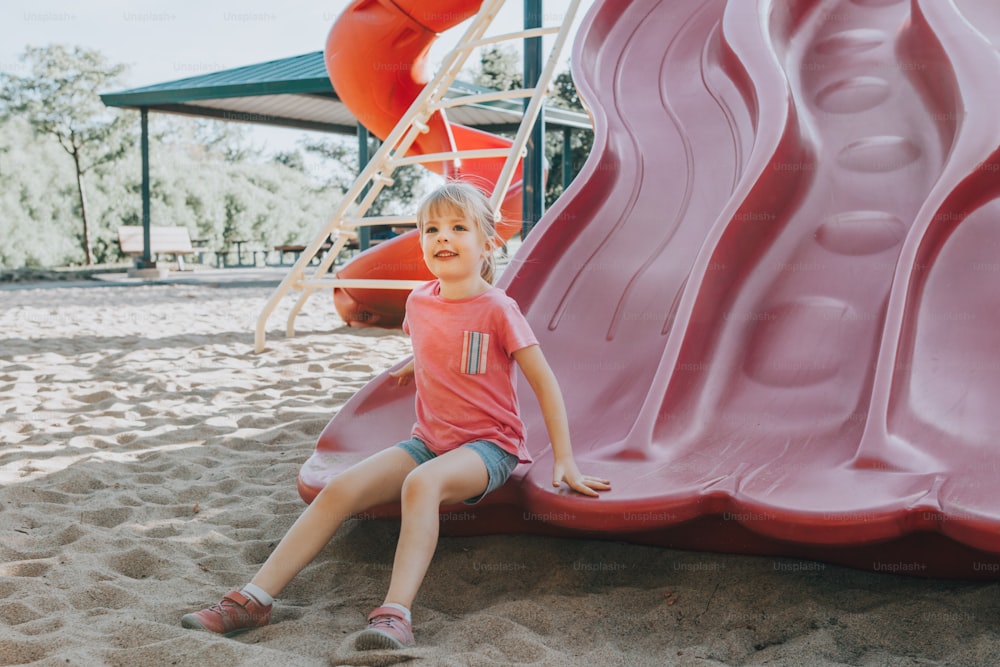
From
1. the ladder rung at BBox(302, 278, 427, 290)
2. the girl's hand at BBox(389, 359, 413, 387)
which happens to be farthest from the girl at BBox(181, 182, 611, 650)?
the ladder rung at BBox(302, 278, 427, 290)

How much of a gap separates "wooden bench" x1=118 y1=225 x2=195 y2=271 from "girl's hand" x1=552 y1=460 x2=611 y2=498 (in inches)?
542

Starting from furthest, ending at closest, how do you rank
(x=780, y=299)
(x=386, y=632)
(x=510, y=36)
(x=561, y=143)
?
(x=561, y=143)
(x=510, y=36)
(x=780, y=299)
(x=386, y=632)

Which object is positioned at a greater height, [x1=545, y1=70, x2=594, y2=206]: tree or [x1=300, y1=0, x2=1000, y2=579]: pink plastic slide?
[x1=545, y1=70, x2=594, y2=206]: tree

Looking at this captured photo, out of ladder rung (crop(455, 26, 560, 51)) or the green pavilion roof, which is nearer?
ladder rung (crop(455, 26, 560, 51))

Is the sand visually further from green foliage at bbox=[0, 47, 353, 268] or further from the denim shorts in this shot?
green foliage at bbox=[0, 47, 353, 268]

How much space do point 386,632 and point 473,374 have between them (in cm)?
59

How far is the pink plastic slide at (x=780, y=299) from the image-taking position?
69.8 inches

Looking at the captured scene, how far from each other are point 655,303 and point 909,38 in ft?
3.95

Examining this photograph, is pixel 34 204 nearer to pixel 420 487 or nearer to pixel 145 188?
pixel 145 188

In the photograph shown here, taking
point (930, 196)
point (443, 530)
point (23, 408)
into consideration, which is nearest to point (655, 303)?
point (930, 196)

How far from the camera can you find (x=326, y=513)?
1.82 meters

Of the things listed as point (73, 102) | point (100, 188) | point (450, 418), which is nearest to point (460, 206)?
point (450, 418)

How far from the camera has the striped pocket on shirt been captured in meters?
1.97

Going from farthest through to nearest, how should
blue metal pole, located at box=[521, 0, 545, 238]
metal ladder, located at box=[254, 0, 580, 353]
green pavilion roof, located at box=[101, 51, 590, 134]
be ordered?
green pavilion roof, located at box=[101, 51, 590, 134], blue metal pole, located at box=[521, 0, 545, 238], metal ladder, located at box=[254, 0, 580, 353]
